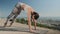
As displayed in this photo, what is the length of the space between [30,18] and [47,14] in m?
0.40

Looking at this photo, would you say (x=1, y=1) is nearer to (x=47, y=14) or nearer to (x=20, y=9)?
(x=20, y=9)

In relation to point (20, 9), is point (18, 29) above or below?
below

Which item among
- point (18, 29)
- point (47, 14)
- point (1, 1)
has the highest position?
point (1, 1)

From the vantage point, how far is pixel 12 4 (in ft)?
12.1

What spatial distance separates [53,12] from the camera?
12.2 feet

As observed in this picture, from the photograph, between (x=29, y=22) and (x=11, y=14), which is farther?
(x=11, y=14)

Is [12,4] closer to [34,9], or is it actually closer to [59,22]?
[34,9]

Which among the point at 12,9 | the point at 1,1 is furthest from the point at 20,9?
the point at 1,1

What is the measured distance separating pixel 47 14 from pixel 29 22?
0.46 meters

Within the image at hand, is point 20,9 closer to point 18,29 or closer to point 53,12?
point 18,29

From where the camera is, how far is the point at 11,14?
11.8ft

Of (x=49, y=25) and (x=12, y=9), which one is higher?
(x=12, y=9)

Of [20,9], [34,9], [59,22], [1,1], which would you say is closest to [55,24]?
[59,22]

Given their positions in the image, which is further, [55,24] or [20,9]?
[55,24]
